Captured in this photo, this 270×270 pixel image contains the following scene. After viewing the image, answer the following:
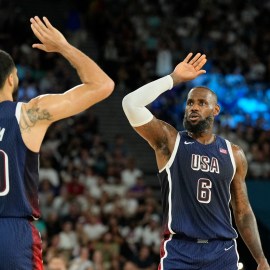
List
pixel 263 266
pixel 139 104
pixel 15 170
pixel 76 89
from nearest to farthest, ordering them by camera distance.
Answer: pixel 15 170
pixel 76 89
pixel 139 104
pixel 263 266

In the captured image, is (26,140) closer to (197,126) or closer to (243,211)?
(197,126)

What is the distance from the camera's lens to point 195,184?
6.40 metres

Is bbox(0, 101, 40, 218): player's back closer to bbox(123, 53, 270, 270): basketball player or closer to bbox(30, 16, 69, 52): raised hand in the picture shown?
bbox(30, 16, 69, 52): raised hand

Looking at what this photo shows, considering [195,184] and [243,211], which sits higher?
[195,184]

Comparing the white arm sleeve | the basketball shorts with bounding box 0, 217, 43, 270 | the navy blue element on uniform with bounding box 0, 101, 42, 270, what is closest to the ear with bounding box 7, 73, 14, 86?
the navy blue element on uniform with bounding box 0, 101, 42, 270

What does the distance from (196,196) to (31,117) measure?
2.11 metres

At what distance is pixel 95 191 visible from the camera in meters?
14.7

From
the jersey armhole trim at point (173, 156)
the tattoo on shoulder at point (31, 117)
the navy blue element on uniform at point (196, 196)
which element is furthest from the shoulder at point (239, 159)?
the tattoo on shoulder at point (31, 117)

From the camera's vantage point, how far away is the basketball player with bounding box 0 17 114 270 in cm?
469

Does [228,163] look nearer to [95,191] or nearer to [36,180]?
[36,180]

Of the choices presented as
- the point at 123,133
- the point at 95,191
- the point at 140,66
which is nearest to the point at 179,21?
the point at 140,66

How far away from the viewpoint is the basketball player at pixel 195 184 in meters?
6.27

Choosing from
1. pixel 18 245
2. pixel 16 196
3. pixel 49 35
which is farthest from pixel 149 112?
pixel 18 245

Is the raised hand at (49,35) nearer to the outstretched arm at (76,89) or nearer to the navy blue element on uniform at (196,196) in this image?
the outstretched arm at (76,89)
